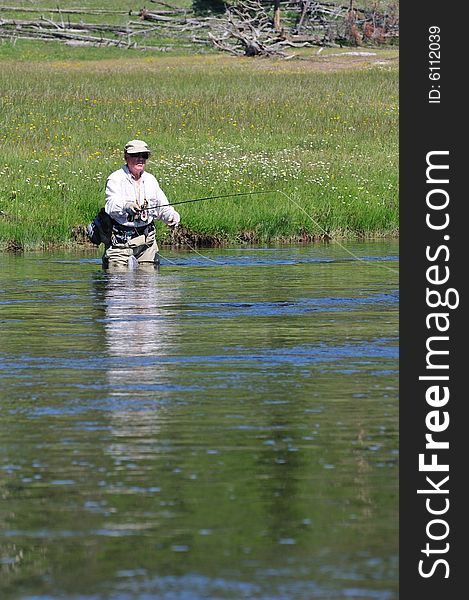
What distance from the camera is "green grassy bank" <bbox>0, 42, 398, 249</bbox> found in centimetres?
1992

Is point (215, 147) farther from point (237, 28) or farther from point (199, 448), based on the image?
point (237, 28)

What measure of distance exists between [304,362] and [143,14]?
54253mm

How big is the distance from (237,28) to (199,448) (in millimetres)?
49324

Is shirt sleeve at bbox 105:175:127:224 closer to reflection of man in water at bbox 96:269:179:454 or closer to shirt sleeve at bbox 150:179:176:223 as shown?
shirt sleeve at bbox 150:179:176:223

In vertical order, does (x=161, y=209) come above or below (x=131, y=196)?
below

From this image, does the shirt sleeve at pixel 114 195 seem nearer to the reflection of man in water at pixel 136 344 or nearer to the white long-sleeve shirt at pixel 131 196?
the white long-sleeve shirt at pixel 131 196

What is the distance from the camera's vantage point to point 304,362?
9258 millimetres

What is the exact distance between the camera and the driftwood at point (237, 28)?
54.2 meters

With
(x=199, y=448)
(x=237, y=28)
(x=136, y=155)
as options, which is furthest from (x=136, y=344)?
(x=237, y=28)

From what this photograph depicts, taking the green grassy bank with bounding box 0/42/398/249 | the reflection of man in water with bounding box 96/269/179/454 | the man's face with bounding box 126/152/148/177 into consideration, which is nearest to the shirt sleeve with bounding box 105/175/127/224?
the man's face with bounding box 126/152/148/177

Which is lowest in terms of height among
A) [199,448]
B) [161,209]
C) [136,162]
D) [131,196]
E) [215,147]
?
[199,448]

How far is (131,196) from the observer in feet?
49.0

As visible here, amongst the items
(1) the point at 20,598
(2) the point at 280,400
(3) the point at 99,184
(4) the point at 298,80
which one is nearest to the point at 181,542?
(1) the point at 20,598

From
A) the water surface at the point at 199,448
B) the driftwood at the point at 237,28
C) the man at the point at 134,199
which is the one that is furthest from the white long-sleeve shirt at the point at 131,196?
the driftwood at the point at 237,28
